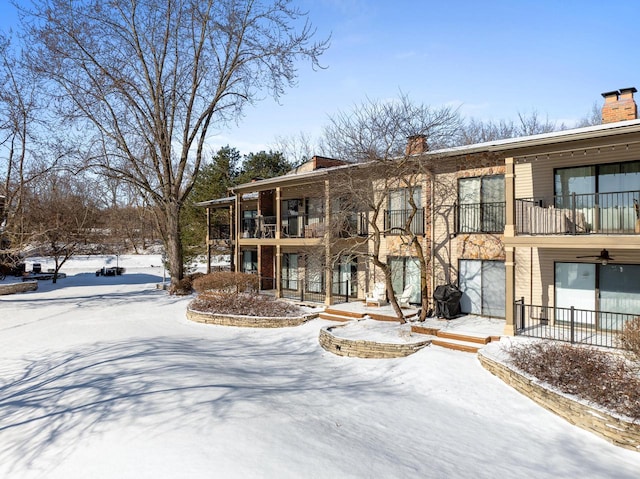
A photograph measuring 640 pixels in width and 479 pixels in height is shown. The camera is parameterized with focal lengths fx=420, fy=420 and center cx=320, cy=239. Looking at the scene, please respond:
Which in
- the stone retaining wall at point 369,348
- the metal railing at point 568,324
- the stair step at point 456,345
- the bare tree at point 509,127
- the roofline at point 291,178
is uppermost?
the bare tree at point 509,127

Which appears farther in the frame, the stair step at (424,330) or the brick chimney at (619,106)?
the brick chimney at (619,106)

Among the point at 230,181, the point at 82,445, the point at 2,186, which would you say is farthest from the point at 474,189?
the point at 230,181

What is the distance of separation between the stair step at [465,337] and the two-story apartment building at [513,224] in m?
0.90

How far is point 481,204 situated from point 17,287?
28.1m

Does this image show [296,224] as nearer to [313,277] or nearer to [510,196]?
[313,277]

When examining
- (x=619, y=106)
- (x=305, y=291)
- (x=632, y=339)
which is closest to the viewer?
(x=632, y=339)

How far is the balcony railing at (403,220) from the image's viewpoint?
1700 cm

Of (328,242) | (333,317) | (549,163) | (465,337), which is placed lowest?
(333,317)

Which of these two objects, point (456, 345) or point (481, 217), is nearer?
point (456, 345)

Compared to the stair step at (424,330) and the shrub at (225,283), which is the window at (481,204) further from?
the shrub at (225,283)

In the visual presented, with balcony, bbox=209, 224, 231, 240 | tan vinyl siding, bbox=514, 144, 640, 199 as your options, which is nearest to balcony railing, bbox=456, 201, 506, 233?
tan vinyl siding, bbox=514, 144, 640, 199

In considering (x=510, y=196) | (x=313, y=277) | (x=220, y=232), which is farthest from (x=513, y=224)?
(x=220, y=232)

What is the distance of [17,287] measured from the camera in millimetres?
26812

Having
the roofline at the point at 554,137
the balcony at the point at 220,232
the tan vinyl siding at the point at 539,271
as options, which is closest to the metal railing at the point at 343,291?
the roofline at the point at 554,137
